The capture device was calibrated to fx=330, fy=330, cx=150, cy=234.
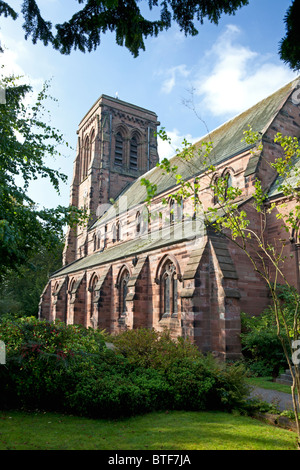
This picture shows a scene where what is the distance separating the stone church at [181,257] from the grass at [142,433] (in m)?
3.80

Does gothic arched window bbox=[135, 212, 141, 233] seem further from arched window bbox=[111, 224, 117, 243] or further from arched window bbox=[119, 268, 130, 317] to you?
arched window bbox=[119, 268, 130, 317]

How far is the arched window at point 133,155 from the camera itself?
4072 cm

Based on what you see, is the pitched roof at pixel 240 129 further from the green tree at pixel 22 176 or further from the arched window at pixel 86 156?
the arched window at pixel 86 156

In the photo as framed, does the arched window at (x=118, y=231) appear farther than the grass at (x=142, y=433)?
Yes

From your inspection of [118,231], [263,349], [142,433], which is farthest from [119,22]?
[118,231]

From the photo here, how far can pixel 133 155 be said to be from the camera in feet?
135

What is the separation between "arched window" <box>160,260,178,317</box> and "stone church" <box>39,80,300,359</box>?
0.16 ft

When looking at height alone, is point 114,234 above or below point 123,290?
above

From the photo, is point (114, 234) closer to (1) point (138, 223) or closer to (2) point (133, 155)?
(1) point (138, 223)

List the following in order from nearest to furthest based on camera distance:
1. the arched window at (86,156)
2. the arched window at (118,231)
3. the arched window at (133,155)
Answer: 1. the arched window at (118,231)
2. the arched window at (133,155)
3. the arched window at (86,156)

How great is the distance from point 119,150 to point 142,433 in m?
37.3

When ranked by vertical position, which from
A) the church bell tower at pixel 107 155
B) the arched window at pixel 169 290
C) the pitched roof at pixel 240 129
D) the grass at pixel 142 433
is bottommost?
the grass at pixel 142 433

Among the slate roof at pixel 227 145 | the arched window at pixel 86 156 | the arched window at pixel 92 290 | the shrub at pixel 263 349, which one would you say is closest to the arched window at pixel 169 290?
the slate roof at pixel 227 145
